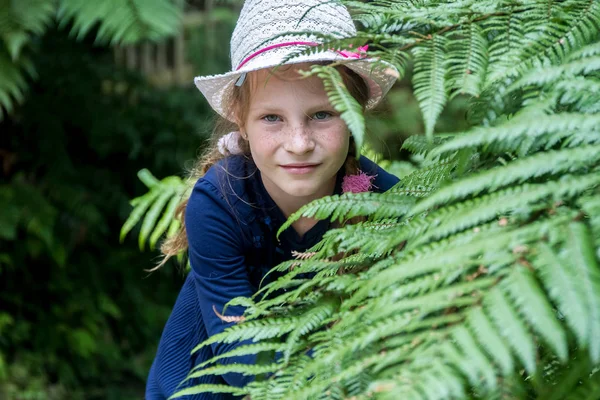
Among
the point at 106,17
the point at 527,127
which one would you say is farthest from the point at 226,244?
the point at 106,17

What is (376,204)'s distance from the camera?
0.97 m

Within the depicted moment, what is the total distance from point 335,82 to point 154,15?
5.03 ft

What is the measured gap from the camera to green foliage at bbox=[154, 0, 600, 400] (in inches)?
24.7

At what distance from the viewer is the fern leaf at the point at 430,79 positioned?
0.81 meters

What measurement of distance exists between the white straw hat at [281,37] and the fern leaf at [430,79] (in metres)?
0.29

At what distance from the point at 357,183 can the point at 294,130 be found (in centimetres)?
29

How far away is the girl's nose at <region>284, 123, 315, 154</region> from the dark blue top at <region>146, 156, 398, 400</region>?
259 mm

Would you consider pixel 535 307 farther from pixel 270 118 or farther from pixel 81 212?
pixel 81 212

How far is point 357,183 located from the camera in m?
1.51

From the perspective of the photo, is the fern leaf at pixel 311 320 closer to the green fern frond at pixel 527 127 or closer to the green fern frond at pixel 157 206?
the green fern frond at pixel 527 127

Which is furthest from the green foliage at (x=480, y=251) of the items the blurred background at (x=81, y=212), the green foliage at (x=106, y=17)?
the blurred background at (x=81, y=212)

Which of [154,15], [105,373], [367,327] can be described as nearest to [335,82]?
[367,327]

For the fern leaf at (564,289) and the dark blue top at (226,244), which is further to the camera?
the dark blue top at (226,244)

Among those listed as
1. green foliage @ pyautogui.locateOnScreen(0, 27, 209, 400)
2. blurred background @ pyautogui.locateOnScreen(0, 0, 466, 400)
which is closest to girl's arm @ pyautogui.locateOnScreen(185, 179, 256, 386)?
blurred background @ pyautogui.locateOnScreen(0, 0, 466, 400)
